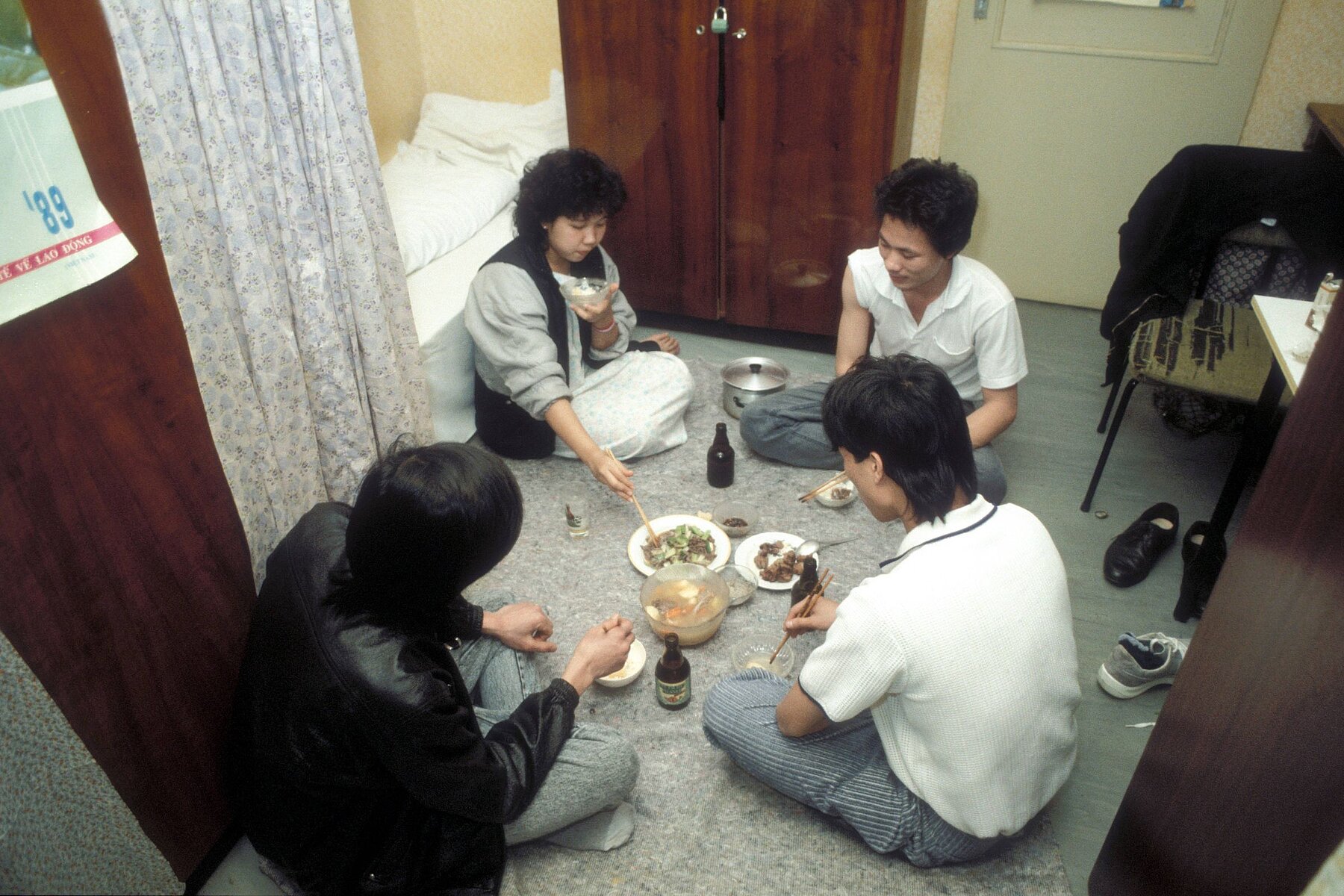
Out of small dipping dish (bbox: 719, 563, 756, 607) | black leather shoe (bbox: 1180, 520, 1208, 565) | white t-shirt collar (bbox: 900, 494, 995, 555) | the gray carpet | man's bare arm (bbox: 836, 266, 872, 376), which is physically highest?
white t-shirt collar (bbox: 900, 494, 995, 555)

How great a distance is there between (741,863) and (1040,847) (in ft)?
1.94

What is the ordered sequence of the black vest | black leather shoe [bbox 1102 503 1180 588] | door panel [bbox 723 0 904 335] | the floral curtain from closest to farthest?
the floral curtain, black leather shoe [bbox 1102 503 1180 588], the black vest, door panel [bbox 723 0 904 335]

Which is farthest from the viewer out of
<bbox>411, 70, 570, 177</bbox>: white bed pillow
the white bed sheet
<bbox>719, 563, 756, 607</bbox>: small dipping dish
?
<bbox>411, 70, 570, 177</bbox>: white bed pillow

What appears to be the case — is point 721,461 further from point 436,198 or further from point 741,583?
point 436,198

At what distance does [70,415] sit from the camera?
1311mm

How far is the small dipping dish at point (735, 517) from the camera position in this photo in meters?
2.49

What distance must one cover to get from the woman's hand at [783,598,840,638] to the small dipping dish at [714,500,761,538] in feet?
2.22

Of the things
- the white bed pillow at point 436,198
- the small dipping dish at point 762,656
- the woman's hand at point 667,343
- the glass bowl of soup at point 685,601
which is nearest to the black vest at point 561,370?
the woman's hand at point 667,343

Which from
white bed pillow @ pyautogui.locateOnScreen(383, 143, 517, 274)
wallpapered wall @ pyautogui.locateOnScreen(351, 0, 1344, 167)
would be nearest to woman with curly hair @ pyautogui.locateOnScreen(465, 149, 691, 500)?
white bed pillow @ pyautogui.locateOnScreen(383, 143, 517, 274)

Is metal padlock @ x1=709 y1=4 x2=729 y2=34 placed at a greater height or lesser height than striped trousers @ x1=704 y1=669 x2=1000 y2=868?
greater

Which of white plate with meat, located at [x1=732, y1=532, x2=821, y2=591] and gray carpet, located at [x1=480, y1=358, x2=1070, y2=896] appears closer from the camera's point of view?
gray carpet, located at [x1=480, y1=358, x2=1070, y2=896]

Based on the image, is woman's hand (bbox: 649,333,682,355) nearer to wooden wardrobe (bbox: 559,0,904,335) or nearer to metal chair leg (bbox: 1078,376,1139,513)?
wooden wardrobe (bbox: 559,0,904,335)

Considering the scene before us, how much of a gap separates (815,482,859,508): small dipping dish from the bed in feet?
3.66

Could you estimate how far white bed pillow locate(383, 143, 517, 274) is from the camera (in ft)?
10.1
